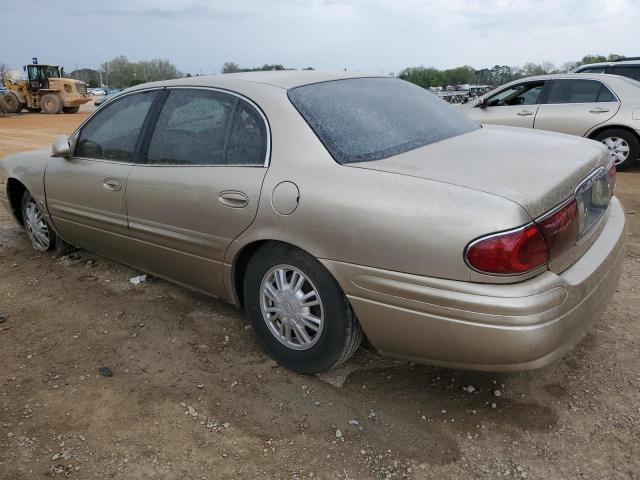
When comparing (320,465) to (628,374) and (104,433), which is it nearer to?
(104,433)

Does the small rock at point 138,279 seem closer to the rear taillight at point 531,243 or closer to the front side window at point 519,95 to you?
the rear taillight at point 531,243

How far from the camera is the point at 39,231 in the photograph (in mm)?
4766

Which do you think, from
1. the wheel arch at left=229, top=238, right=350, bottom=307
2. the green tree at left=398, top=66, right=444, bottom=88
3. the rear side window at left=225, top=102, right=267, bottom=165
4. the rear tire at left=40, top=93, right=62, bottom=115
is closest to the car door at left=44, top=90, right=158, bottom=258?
the rear side window at left=225, top=102, right=267, bottom=165

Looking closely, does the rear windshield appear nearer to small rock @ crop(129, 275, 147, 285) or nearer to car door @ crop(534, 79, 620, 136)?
small rock @ crop(129, 275, 147, 285)

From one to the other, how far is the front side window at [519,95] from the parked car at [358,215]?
5.36 m

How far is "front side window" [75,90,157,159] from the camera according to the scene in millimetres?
3598

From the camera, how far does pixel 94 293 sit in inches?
160

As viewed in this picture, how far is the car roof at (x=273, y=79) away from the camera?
307 centimetres

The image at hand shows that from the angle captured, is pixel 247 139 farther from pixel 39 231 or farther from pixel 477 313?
pixel 39 231

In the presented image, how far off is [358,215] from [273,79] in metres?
1.21

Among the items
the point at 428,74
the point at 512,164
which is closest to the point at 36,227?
the point at 512,164

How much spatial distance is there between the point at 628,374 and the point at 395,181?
1.68 meters

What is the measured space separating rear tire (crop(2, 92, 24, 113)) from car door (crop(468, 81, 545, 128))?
81.0 ft

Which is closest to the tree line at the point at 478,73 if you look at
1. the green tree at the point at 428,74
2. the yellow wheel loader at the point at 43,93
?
the green tree at the point at 428,74
